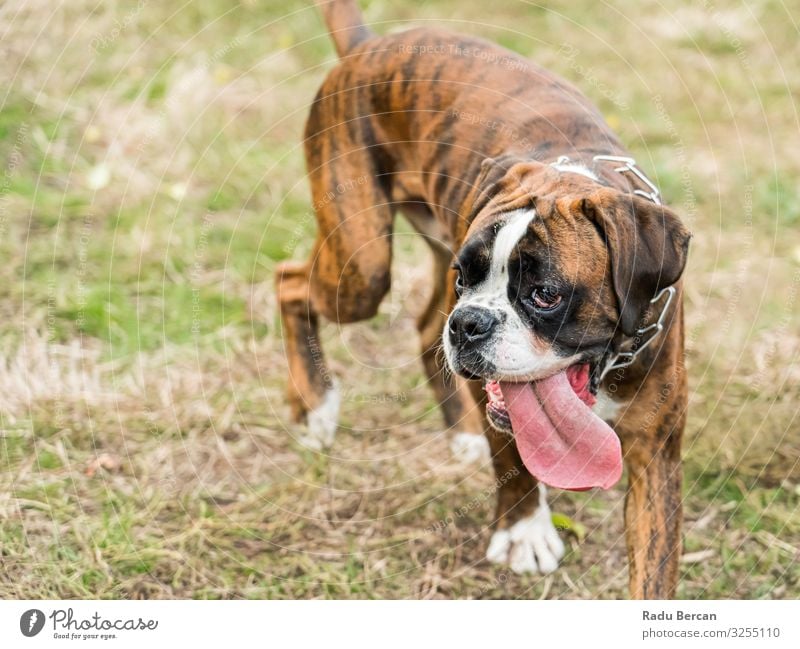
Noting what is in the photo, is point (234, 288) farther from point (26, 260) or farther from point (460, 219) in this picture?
point (460, 219)

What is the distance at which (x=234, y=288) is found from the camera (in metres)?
6.74

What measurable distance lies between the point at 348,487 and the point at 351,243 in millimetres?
1223

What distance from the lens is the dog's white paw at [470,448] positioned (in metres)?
5.56

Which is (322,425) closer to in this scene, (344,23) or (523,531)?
(523,531)

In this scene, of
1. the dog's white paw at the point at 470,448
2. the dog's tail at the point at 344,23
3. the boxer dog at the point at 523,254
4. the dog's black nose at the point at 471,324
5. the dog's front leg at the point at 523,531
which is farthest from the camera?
the dog's white paw at the point at 470,448

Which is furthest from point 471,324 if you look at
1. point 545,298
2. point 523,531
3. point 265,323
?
point 265,323

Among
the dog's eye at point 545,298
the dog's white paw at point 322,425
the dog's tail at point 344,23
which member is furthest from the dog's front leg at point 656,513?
the dog's tail at point 344,23

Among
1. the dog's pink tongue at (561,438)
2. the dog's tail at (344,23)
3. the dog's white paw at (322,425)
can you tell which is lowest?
the dog's white paw at (322,425)

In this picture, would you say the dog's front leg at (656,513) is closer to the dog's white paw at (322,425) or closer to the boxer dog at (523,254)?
the boxer dog at (523,254)

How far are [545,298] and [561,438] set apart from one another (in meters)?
0.55

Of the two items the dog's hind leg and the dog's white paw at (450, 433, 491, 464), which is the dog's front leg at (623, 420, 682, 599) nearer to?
the dog's white paw at (450, 433, 491, 464)

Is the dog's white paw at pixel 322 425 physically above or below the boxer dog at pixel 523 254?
below

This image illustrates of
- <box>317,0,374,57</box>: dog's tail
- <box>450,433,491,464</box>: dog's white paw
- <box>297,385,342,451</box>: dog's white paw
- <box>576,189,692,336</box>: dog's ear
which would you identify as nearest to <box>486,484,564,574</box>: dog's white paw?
<box>450,433,491,464</box>: dog's white paw

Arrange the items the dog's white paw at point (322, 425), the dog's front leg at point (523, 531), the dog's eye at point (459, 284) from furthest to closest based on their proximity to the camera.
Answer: the dog's white paw at point (322, 425) → the dog's front leg at point (523, 531) → the dog's eye at point (459, 284)
